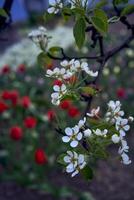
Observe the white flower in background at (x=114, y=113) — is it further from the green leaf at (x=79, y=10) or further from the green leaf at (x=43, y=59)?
the green leaf at (x=43, y=59)

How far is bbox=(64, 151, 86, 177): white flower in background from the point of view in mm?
1312

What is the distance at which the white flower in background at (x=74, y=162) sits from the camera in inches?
51.7

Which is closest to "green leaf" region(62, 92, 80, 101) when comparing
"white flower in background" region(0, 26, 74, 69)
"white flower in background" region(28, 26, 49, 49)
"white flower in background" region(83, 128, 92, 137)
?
"white flower in background" region(83, 128, 92, 137)

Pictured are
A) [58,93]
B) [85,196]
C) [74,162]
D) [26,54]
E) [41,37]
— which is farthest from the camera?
[26,54]

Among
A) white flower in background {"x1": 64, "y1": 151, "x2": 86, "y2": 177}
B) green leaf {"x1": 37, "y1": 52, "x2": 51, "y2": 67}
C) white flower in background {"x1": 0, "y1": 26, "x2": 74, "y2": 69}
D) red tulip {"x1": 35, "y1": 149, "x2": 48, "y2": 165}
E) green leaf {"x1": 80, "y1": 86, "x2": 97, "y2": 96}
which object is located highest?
white flower in background {"x1": 0, "y1": 26, "x2": 74, "y2": 69}

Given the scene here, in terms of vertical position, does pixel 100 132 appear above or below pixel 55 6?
below

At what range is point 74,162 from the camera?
1.32 metres

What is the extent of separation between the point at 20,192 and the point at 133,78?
2358mm

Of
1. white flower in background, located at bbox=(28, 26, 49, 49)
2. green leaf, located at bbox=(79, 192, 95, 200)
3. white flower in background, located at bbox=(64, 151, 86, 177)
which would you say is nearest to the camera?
white flower in background, located at bbox=(64, 151, 86, 177)

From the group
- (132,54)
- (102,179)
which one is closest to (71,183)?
(102,179)

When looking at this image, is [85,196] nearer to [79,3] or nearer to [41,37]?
[41,37]

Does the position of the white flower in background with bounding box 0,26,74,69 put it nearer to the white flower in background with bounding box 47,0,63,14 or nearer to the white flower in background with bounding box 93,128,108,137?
the white flower in background with bounding box 47,0,63,14

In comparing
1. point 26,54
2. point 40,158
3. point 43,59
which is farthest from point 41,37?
point 26,54

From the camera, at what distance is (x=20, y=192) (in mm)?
4363
